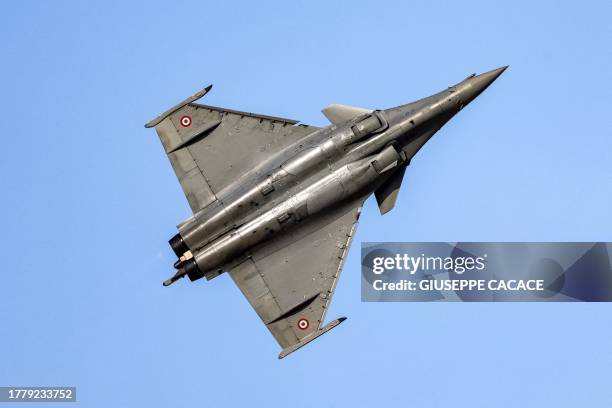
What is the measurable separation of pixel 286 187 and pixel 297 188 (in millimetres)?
481

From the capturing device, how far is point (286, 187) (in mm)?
27656

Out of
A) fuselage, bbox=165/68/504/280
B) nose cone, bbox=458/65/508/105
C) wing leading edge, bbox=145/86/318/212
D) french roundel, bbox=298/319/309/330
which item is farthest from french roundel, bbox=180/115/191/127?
nose cone, bbox=458/65/508/105

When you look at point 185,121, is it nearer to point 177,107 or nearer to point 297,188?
point 177,107

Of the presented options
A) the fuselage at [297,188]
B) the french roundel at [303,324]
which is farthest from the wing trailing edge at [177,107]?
the french roundel at [303,324]

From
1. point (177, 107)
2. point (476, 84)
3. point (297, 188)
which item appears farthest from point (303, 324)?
point (476, 84)

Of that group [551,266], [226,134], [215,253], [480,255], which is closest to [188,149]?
[226,134]

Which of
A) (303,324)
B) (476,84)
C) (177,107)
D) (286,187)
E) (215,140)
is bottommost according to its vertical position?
(303,324)

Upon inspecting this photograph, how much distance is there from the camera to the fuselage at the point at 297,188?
1082 inches

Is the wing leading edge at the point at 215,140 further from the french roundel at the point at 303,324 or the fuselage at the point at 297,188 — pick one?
the french roundel at the point at 303,324

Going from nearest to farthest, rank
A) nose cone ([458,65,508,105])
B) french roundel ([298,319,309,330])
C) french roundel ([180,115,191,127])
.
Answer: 1. french roundel ([298,319,309,330])
2. nose cone ([458,65,508,105])
3. french roundel ([180,115,191,127])

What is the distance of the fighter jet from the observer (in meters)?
27.6

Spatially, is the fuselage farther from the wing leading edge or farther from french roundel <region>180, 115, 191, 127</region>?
french roundel <region>180, 115, 191, 127</region>

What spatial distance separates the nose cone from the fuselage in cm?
148

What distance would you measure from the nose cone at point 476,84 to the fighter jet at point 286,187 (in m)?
0.04
